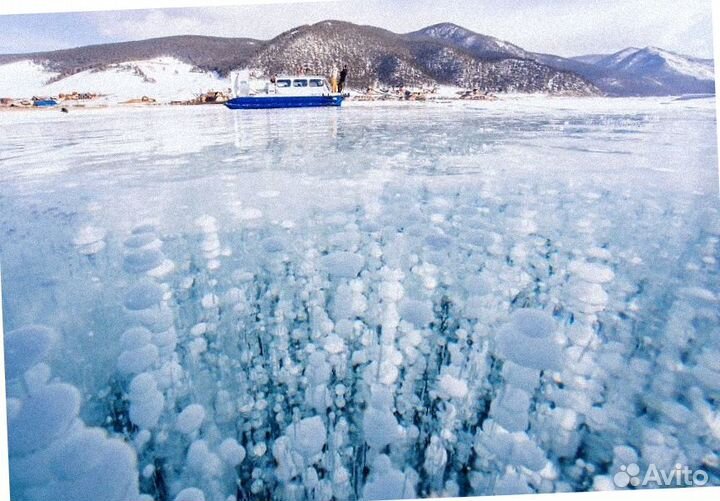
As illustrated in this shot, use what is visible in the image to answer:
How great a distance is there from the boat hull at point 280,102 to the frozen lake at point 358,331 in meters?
6.13

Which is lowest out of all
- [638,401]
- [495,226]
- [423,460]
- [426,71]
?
[423,460]

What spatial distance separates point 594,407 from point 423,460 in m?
0.70

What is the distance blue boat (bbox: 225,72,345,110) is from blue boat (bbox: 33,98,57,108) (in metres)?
3.47

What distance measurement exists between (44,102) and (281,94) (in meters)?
4.73

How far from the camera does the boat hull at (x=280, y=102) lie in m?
9.05

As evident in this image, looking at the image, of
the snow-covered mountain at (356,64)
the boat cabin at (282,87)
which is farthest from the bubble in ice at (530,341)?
the boat cabin at (282,87)

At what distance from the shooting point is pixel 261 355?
166 centimetres

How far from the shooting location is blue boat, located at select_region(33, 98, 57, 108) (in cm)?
740

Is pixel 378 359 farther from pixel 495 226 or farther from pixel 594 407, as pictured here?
pixel 495 226

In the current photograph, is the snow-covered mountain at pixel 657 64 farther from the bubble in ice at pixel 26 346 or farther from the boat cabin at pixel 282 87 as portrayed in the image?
the boat cabin at pixel 282 87

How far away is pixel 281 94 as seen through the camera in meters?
9.23

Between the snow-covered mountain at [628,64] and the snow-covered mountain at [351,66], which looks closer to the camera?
the snow-covered mountain at [628,64]


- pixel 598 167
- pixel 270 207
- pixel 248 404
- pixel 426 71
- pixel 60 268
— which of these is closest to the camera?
pixel 248 404

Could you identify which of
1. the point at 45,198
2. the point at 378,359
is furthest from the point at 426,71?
the point at 378,359
